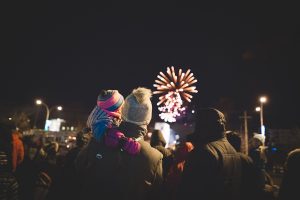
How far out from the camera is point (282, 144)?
117ft

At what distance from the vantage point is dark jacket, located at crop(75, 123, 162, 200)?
3.06 meters

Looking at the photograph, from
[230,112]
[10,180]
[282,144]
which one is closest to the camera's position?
[10,180]

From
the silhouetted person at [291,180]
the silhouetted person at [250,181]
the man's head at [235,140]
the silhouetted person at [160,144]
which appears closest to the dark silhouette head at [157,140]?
the silhouetted person at [160,144]

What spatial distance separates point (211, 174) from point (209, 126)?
0.75m

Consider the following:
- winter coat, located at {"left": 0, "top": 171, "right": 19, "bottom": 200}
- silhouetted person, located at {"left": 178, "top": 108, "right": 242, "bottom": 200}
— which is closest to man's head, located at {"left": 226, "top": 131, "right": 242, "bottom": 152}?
silhouetted person, located at {"left": 178, "top": 108, "right": 242, "bottom": 200}

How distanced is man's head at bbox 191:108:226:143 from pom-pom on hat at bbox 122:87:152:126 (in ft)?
2.80

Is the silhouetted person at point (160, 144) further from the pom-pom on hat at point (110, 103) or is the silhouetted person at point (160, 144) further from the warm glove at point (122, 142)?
the warm glove at point (122, 142)

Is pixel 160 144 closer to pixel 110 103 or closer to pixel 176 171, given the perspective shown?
pixel 176 171

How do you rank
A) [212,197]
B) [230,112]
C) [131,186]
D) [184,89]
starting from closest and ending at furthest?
1. [131,186]
2. [212,197]
3. [184,89]
4. [230,112]

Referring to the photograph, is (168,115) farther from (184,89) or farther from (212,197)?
(212,197)

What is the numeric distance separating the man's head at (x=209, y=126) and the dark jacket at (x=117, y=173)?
3.11ft

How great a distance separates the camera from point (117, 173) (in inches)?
122

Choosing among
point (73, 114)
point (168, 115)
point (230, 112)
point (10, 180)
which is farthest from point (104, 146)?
point (73, 114)

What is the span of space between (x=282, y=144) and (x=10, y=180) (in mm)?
36732
